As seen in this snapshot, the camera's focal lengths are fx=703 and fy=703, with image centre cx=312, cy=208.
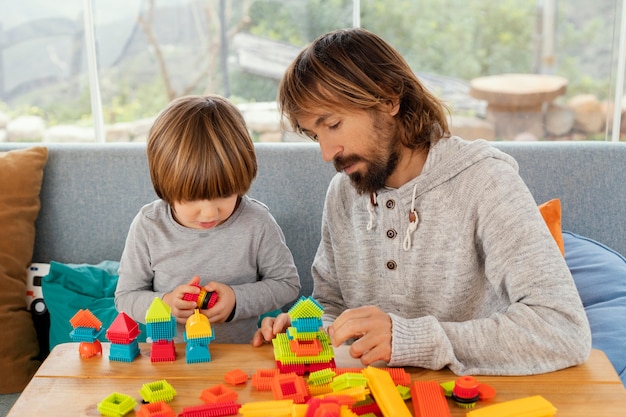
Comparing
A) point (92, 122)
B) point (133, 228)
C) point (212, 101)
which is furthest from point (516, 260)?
point (92, 122)

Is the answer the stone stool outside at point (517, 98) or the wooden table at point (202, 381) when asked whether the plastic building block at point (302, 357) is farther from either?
the stone stool outside at point (517, 98)

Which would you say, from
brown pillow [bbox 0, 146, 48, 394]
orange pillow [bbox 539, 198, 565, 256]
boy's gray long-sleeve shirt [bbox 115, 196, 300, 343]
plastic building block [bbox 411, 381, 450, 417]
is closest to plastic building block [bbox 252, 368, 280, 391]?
plastic building block [bbox 411, 381, 450, 417]

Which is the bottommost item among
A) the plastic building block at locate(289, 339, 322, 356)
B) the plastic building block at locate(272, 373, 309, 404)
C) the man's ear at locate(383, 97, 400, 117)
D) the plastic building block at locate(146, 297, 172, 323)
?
the plastic building block at locate(272, 373, 309, 404)

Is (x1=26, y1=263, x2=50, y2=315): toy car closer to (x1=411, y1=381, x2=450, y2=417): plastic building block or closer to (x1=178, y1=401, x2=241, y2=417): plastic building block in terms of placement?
(x1=178, y1=401, x2=241, y2=417): plastic building block

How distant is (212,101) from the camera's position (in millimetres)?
1516

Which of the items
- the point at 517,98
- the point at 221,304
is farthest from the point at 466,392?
the point at 517,98

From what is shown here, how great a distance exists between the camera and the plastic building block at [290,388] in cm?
102

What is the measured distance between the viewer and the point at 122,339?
1159mm

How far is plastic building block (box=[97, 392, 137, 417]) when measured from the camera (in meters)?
1.00

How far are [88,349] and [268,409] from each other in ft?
1.24

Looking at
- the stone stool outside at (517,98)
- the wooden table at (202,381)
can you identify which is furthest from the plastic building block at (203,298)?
the stone stool outside at (517,98)

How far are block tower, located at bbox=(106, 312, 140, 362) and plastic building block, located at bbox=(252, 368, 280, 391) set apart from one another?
22 centimetres

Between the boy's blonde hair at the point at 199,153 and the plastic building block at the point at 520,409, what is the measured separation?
715mm

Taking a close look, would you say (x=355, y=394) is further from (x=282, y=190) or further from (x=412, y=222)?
(x=282, y=190)
